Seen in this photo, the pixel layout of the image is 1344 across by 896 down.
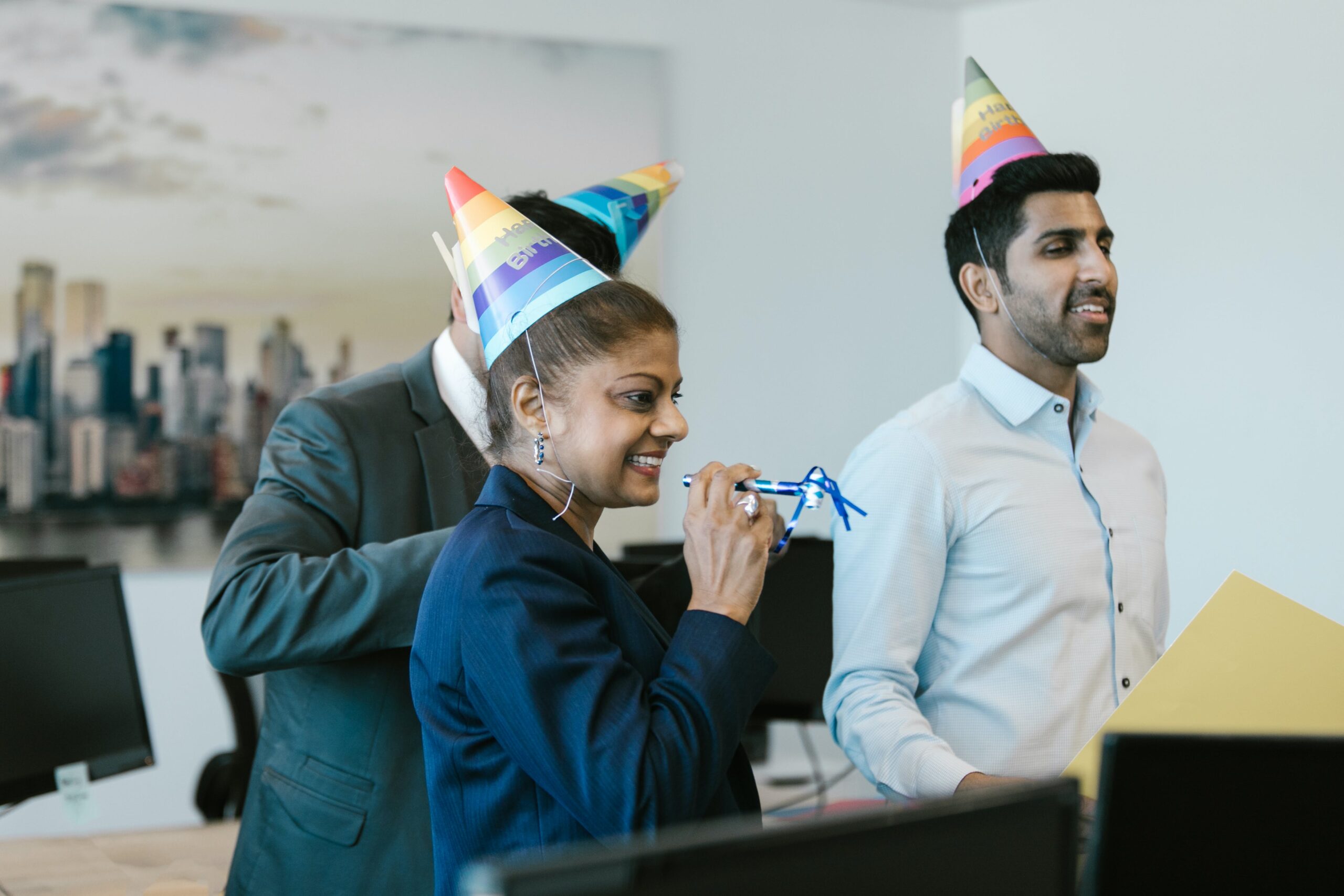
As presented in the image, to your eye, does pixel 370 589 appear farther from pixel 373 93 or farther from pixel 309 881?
pixel 373 93

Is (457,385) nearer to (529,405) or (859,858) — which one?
(529,405)

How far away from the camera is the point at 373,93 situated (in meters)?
3.85

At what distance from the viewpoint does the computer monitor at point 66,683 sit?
1.71 metres

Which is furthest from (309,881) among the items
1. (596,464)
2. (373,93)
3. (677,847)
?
(373,93)

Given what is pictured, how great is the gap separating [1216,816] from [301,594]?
0.96m

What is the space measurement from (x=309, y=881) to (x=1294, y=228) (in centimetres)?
321

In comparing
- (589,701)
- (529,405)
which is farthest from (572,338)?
(589,701)

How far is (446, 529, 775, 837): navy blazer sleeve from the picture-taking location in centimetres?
94

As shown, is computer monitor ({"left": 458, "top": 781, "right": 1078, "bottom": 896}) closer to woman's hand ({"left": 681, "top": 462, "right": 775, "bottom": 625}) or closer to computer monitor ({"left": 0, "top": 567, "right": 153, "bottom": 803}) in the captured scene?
woman's hand ({"left": 681, "top": 462, "right": 775, "bottom": 625})

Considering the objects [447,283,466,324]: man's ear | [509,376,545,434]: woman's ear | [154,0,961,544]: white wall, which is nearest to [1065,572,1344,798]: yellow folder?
[509,376,545,434]: woman's ear

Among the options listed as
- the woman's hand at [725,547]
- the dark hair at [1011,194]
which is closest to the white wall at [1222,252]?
the dark hair at [1011,194]

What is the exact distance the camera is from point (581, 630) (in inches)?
38.7

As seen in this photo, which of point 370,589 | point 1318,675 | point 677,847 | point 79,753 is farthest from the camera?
point 79,753

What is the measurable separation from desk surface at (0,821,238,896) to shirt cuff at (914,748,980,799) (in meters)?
0.92
